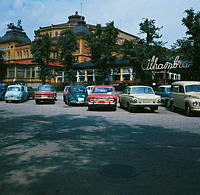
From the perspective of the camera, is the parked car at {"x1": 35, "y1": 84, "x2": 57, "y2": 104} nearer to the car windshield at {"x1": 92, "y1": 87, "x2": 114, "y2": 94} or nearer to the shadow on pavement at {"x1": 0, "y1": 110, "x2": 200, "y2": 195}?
the car windshield at {"x1": 92, "y1": 87, "x2": 114, "y2": 94}

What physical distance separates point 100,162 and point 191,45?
21.4 meters

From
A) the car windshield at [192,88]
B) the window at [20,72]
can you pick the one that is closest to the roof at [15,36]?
the window at [20,72]

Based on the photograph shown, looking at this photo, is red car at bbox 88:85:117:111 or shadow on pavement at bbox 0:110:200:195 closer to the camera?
shadow on pavement at bbox 0:110:200:195

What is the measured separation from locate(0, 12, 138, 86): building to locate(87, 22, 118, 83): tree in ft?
5.37

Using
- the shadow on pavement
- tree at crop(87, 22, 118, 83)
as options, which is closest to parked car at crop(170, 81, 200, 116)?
the shadow on pavement

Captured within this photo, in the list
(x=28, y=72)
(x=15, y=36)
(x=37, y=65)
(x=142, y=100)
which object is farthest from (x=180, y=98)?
(x=15, y=36)

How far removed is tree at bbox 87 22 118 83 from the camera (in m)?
36.2

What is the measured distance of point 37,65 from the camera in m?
54.3

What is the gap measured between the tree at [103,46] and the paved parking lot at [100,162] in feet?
96.2

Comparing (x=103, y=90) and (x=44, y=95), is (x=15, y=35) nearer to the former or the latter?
(x=44, y=95)

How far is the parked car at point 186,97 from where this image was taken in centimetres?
1285

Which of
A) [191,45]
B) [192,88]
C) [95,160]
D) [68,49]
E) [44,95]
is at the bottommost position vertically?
[95,160]

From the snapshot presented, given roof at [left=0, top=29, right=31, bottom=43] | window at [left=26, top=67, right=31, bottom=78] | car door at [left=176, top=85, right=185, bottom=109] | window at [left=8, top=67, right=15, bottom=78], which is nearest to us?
car door at [left=176, top=85, right=185, bottom=109]

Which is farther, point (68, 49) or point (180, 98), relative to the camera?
point (68, 49)
